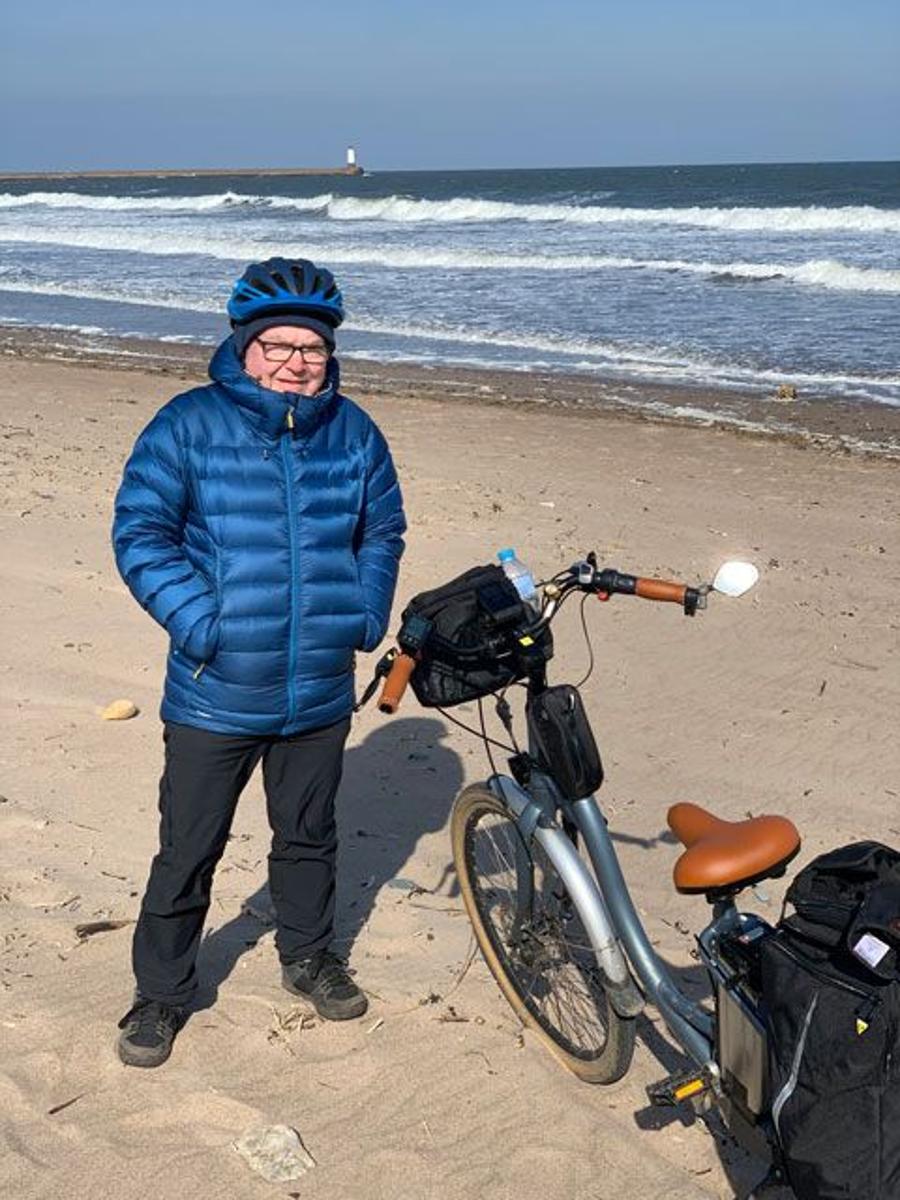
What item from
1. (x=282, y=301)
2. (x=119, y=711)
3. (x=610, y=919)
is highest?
(x=282, y=301)

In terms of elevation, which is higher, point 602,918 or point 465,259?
point 465,259

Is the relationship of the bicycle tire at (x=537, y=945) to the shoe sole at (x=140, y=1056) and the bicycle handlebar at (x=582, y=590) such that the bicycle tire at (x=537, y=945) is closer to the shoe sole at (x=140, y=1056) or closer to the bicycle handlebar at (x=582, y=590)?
the bicycle handlebar at (x=582, y=590)

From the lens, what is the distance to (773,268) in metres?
29.7

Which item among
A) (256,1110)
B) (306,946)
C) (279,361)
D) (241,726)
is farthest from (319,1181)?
(279,361)

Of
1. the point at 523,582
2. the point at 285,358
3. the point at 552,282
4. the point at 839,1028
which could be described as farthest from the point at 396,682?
the point at 552,282

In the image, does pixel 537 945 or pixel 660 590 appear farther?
pixel 537 945

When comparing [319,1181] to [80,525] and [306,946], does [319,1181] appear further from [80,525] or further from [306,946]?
[80,525]

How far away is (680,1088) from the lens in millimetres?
3180

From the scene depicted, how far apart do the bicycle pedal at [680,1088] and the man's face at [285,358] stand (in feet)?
6.03

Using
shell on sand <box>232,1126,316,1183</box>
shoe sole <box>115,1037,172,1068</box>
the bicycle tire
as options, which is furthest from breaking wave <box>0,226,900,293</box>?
shell on sand <box>232,1126,316,1183</box>

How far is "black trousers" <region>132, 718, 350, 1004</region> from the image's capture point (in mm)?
3652

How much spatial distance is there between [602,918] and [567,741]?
1.43ft

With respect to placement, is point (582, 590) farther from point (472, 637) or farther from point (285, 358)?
point (285, 358)

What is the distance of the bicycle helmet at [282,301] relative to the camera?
136 inches
